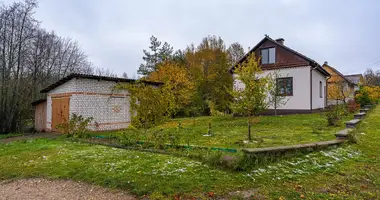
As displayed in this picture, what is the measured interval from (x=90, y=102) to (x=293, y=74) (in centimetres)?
1413

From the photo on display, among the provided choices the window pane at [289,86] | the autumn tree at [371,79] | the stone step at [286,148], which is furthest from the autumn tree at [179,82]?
the autumn tree at [371,79]

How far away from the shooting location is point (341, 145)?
6.77 metres

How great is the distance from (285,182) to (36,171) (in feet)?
18.7

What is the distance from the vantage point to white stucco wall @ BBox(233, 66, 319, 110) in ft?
52.3

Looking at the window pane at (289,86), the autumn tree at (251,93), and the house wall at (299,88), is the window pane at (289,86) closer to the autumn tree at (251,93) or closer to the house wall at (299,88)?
the house wall at (299,88)

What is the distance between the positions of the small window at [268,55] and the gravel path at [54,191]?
16.2m

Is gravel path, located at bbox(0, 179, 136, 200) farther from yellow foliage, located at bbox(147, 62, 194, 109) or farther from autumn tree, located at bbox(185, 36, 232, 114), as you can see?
autumn tree, located at bbox(185, 36, 232, 114)

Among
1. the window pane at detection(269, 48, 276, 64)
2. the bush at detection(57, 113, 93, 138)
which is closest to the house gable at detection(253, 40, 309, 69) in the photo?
the window pane at detection(269, 48, 276, 64)

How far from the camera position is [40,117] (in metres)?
15.6

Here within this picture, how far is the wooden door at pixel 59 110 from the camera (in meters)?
13.0

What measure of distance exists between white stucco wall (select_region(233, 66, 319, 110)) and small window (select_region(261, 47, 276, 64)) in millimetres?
1180

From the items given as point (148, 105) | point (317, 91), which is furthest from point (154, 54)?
point (148, 105)

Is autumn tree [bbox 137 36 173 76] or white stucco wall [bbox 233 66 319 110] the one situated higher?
autumn tree [bbox 137 36 173 76]

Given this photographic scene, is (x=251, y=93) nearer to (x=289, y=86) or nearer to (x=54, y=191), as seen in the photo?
(x=54, y=191)
